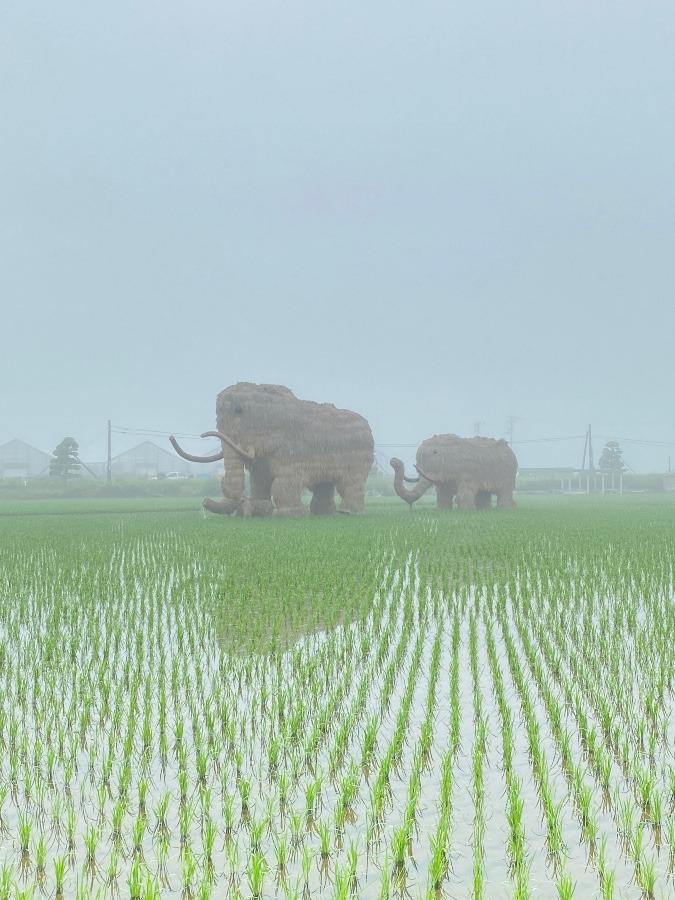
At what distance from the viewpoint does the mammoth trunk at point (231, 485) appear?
1547 centimetres

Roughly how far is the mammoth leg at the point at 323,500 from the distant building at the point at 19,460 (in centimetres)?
3797

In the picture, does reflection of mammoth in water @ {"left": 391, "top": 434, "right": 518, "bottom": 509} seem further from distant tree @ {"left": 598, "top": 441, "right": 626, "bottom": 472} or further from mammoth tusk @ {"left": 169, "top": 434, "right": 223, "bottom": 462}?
distant tree @ {"left": 598, "top": 441, "right": 626, "bottom": 472}

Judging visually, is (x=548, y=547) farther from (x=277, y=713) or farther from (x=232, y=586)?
(x=277, y=713)

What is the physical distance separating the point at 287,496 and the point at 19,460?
4083cm

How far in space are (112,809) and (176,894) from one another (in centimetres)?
59

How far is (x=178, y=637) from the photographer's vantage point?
5051mm

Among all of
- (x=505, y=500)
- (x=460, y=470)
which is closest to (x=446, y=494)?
(x=460, y=470)

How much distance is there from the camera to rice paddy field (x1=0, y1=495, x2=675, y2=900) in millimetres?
2252

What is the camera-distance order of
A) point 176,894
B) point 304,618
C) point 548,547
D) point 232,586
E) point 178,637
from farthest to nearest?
point 548,547 → point 232,586 → point 304,618 → point 178,637 → point 176,894

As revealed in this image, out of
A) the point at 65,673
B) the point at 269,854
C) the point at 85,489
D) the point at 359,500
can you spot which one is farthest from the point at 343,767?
the point at 85,489

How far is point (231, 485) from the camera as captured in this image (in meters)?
15.6

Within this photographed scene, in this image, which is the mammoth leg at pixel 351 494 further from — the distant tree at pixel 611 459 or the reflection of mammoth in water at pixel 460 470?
the distant tree at pixel 611 459

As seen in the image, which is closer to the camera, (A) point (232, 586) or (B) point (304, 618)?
(B) point (304, 618)

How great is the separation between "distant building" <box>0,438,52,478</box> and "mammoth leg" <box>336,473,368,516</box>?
38.9m
